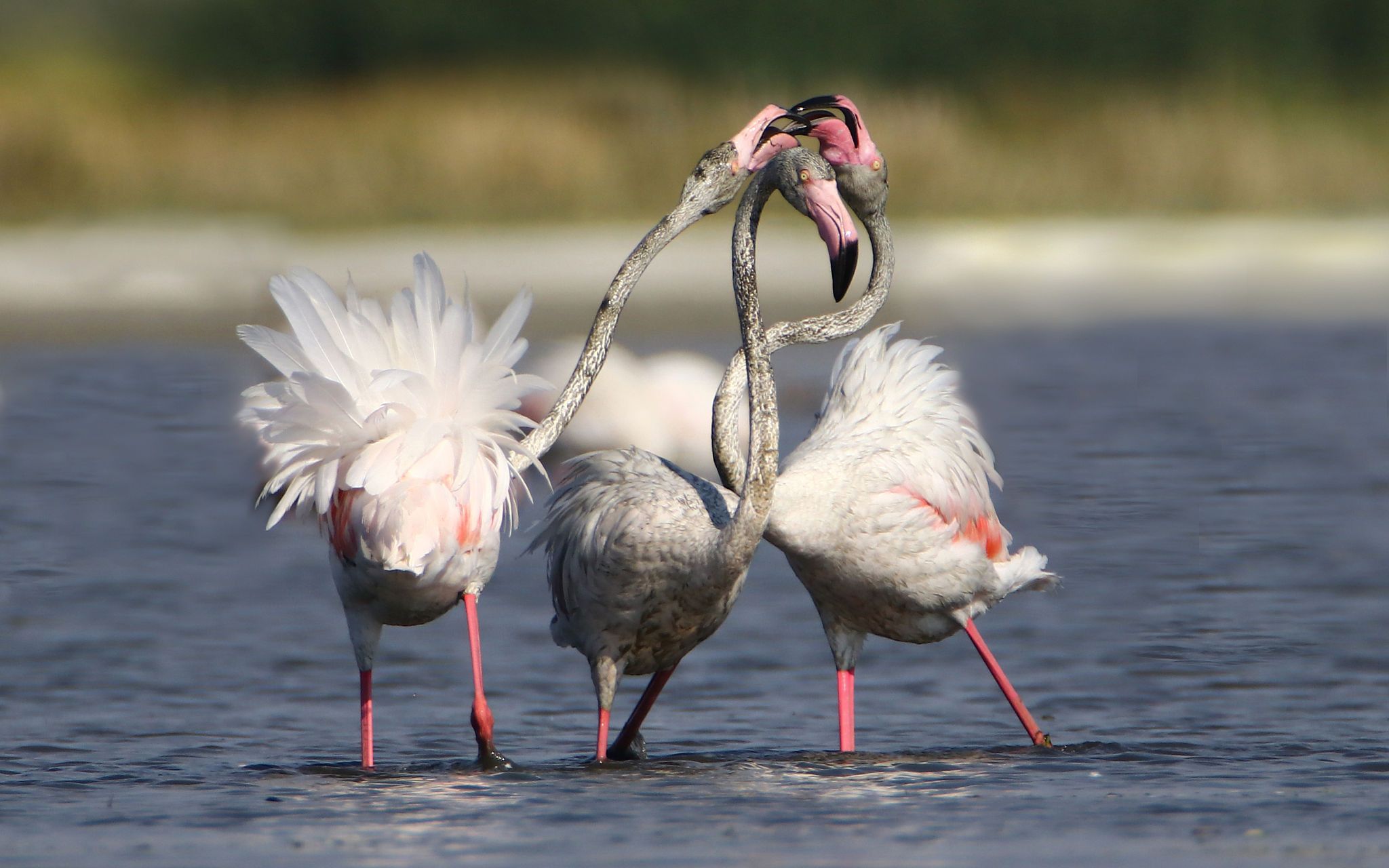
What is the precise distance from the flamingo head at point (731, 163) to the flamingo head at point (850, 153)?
65mm

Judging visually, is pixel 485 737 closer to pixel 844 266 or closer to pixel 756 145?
pixel 844 266

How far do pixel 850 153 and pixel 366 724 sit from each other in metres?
2.06

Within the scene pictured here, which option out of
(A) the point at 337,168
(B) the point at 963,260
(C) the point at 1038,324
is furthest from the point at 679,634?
(A) the point at 337,168

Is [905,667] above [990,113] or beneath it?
beneath

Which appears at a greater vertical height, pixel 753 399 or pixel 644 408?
pixel 644 408

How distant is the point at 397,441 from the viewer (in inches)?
198

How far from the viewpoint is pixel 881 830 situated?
437 cm

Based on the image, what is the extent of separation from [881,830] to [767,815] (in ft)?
0.98

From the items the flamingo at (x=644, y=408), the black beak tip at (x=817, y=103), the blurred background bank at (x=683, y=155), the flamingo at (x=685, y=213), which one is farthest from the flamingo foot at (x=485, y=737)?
the blurred background bank at (x=683, y=155)

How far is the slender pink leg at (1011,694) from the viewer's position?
5.35 metres

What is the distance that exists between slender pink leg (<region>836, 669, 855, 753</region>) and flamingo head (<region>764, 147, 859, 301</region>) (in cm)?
107

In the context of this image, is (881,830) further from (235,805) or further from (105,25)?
(105,25)

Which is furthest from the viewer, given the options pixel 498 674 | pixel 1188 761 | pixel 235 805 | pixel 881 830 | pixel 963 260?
pixel 963 260

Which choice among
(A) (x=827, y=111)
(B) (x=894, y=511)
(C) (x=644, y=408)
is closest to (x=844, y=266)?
(A) (x=827, y=111)
